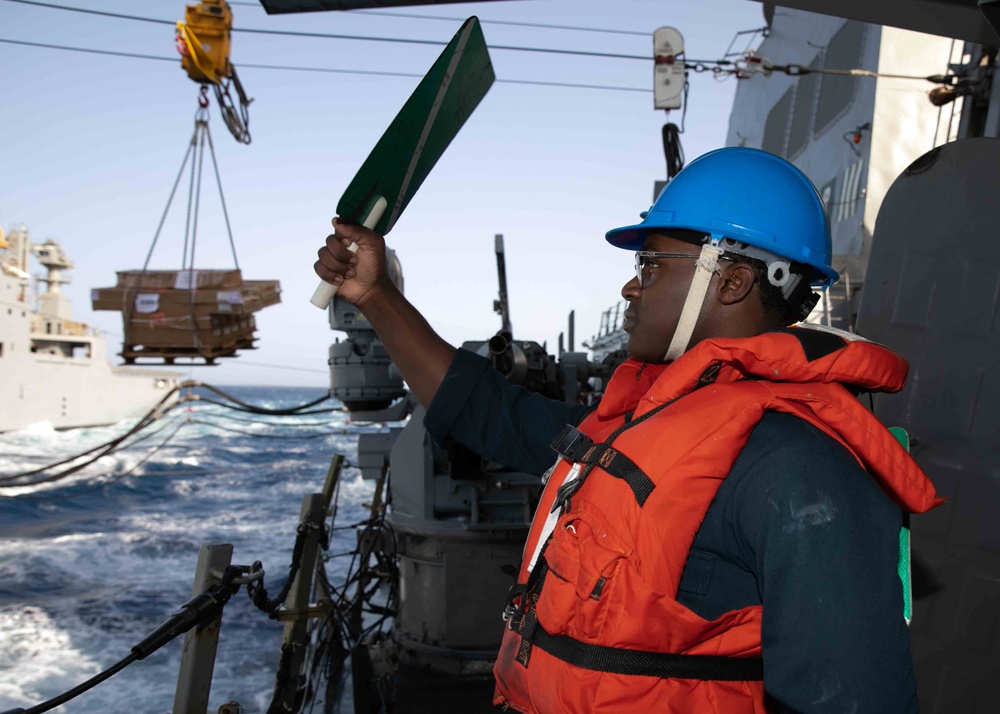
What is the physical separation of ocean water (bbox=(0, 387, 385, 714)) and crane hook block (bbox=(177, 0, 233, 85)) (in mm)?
4301

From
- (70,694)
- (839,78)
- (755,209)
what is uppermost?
(839,78)

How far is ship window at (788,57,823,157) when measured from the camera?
42.8 feet

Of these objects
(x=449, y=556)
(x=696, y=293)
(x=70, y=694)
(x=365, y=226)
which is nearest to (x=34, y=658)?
(x=449, y=556)

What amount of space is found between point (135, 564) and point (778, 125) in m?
16.3

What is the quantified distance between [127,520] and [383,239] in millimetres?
22074

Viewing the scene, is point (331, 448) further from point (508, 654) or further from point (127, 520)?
point (508, 654)

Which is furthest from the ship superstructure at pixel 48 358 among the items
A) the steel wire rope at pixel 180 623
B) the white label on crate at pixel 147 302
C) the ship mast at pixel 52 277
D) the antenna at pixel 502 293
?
the steel wire rope at pixel 180 623

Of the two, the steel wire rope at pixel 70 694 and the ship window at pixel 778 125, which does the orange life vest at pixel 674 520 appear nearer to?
the steel wire rope at pixel 70 694

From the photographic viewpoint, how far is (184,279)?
29.0 ft

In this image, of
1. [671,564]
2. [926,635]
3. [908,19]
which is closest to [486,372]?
[671,564]

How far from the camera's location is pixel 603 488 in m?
1.46

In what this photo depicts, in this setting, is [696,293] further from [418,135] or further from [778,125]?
[778,125]

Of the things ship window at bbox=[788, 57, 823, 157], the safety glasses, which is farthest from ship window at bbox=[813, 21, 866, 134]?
the safety glasses

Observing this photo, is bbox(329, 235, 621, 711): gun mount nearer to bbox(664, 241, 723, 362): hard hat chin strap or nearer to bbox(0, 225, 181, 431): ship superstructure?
bbox(664, 241, 723, 362): hard hat chin strap
